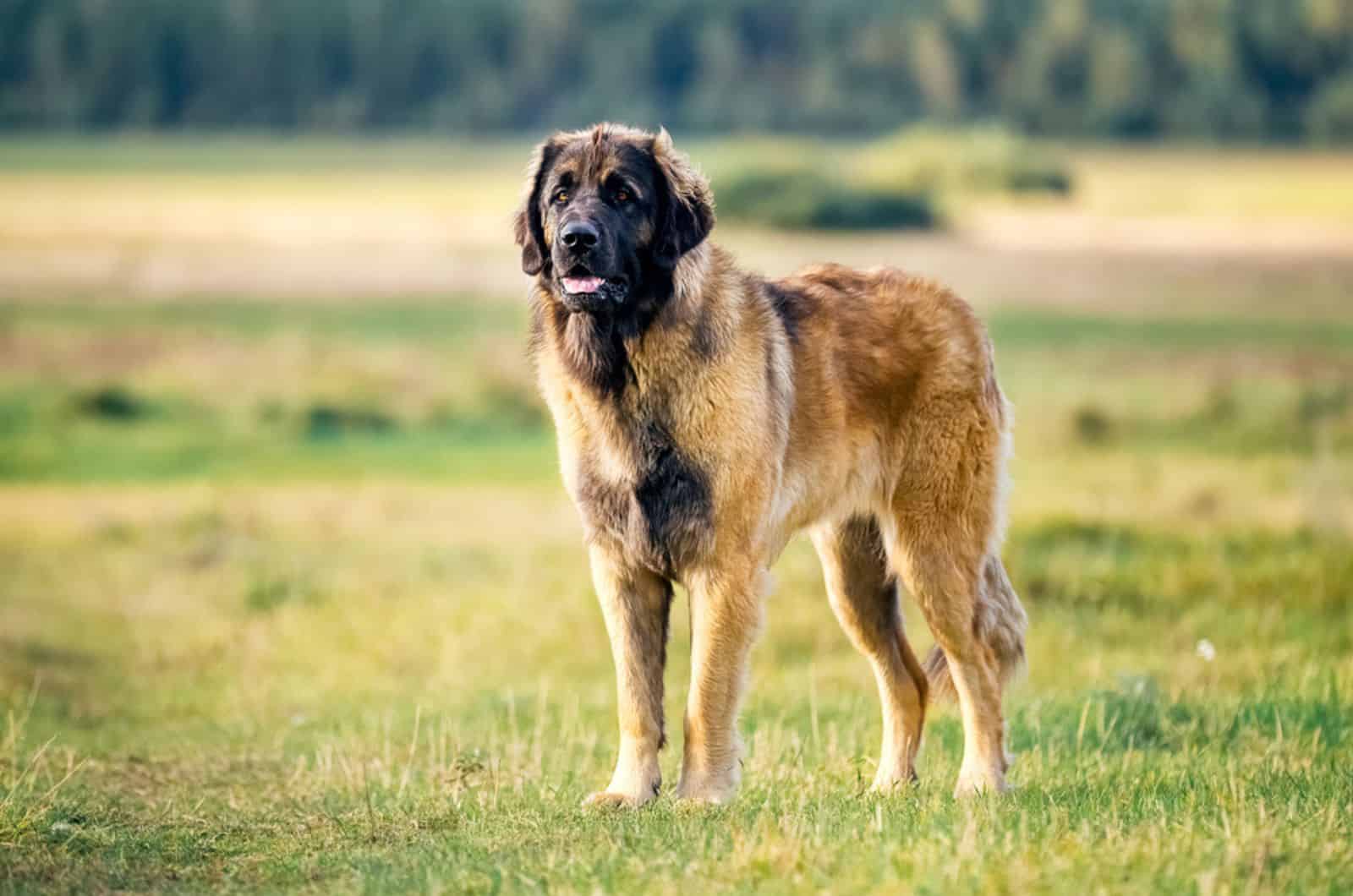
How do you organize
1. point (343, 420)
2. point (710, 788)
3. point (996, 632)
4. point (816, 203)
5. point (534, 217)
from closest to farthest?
point (710, 788) → point (534, 217) → point (996, 632) → point (343, 420) → point (816, 203)

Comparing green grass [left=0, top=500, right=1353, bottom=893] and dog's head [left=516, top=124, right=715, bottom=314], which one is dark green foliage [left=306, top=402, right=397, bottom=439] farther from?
dog's head [left=516, top=124, right=715, bottom=314]

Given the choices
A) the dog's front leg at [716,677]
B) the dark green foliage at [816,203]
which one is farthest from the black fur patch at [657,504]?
the dark green foliage at [816,203]

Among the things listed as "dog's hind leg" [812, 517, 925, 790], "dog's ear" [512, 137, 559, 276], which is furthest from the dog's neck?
"dog's hind leg" [812, 517, 925, 790]

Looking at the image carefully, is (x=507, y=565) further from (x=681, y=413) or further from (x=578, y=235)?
(x=578, y=235)

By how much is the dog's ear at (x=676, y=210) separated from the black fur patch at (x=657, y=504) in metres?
0.69

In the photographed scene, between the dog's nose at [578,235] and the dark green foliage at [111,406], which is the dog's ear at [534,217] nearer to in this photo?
the dog's nose at [578,235]

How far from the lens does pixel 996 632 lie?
8.40 m

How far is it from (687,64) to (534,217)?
42146 millimetres

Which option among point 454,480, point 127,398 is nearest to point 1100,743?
point 454,480

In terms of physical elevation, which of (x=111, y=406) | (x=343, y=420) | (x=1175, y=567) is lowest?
(x=343, y=420)

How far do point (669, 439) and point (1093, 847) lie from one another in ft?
7.73

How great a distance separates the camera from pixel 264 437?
2678 cm

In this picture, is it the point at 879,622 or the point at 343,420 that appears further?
the point at 343,420

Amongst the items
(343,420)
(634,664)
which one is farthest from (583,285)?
(343,420)
